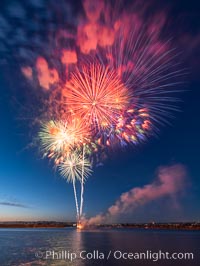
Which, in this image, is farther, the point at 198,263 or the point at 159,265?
the point at 198,263

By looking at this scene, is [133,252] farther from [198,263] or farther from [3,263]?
[3,263]

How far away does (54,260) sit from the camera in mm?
49219

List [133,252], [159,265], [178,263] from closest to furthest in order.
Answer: [159,265] < [178,263] < [133,252]

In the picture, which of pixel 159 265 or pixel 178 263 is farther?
pixel 178 263

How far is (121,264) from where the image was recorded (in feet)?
148

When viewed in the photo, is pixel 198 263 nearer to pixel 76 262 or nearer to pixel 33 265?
pixel 76 262

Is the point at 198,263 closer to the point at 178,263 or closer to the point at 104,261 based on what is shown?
the point at 178,263

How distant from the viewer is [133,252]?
2426 inches

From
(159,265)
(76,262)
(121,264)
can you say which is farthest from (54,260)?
(159,265)

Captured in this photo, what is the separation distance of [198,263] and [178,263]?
2.88m

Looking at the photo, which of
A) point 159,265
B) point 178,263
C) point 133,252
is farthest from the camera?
point 133,252

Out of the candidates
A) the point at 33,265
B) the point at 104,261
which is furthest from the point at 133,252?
the point at 33,265

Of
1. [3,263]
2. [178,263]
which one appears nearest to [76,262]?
[3,263]

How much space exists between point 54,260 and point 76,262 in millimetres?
4684
